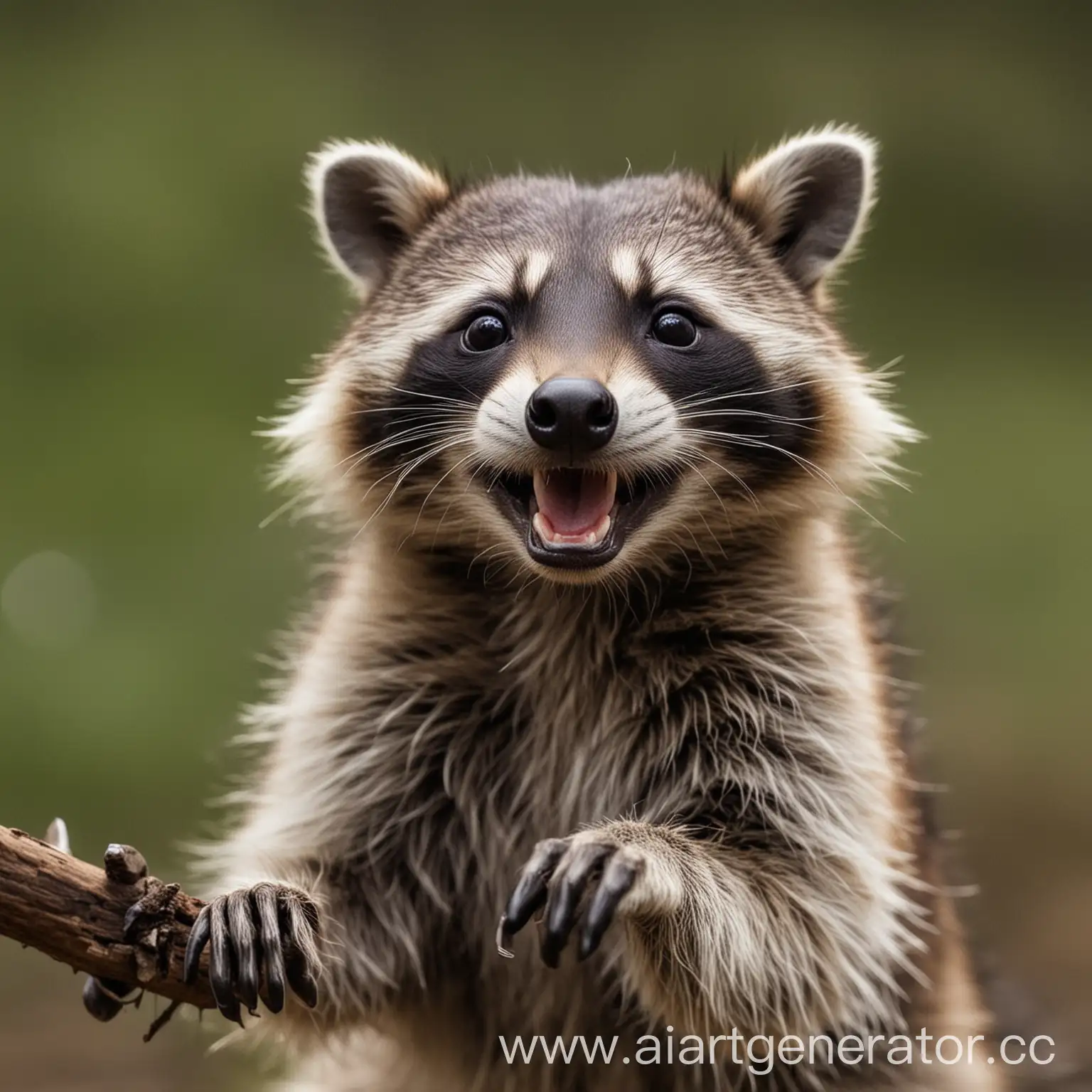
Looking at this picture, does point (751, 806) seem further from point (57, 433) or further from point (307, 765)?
point (57, 433)

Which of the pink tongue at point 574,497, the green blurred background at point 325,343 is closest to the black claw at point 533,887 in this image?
the pink tongue at point 574,497

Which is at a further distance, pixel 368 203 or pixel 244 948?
pixel 368 203

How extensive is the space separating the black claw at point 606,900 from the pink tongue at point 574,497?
79cm

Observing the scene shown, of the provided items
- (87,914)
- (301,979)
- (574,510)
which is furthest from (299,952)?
(574,510)

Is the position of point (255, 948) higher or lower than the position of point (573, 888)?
lower

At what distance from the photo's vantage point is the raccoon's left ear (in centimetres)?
436

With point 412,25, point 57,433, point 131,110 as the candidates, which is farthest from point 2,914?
point 412,25

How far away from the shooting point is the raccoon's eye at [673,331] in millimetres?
3961

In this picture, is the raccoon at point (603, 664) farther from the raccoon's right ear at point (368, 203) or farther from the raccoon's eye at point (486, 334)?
the raccoon's right ear at point (368, 203)

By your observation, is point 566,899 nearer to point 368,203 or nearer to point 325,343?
point 368,203

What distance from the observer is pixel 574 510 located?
3.76 meters

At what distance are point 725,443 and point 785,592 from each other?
419 millimetres

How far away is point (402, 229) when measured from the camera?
4.58 meters

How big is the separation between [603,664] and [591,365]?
29.7 inches
